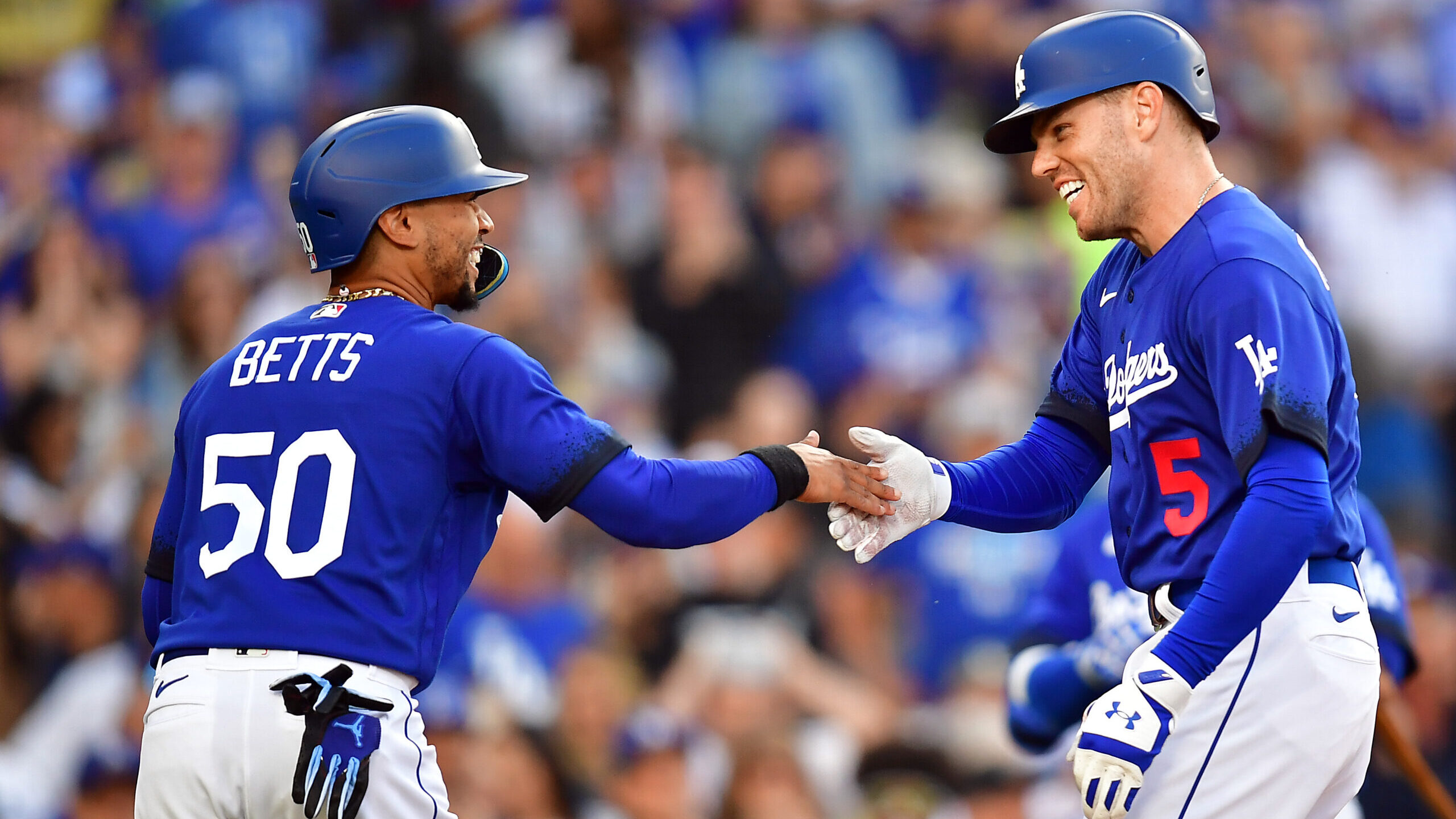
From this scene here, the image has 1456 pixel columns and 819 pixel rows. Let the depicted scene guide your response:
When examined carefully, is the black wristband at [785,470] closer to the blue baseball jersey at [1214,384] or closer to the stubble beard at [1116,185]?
the blue baseball jersey at [1214,384]

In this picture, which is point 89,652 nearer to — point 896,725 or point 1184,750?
point 896,725

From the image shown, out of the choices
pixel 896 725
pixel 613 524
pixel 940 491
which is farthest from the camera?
pixel 896 725

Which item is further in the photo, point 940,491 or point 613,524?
point 940,491

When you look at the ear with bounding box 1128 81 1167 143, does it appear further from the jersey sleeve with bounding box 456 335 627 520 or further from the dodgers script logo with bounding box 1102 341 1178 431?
the jersey sleeve with bounding box 456 335 627 520

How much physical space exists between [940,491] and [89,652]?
16.2 ft

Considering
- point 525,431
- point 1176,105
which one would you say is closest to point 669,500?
point 525,431

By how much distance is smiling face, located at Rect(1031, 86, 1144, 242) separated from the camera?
3.59 metres

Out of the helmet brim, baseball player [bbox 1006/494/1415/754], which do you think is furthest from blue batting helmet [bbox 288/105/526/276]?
baseball player [bbox 1006/494/1415/754]

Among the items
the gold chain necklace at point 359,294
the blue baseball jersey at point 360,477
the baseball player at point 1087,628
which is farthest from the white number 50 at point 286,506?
the baseball player at point 1087,628

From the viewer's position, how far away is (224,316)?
7.88 m

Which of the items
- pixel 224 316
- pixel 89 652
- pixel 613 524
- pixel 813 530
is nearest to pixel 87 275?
pixel 224 316

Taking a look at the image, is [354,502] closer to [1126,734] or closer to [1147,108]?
[1126,734]

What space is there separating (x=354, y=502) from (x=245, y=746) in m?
0.57

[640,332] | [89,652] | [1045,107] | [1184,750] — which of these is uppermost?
[1045,107]
